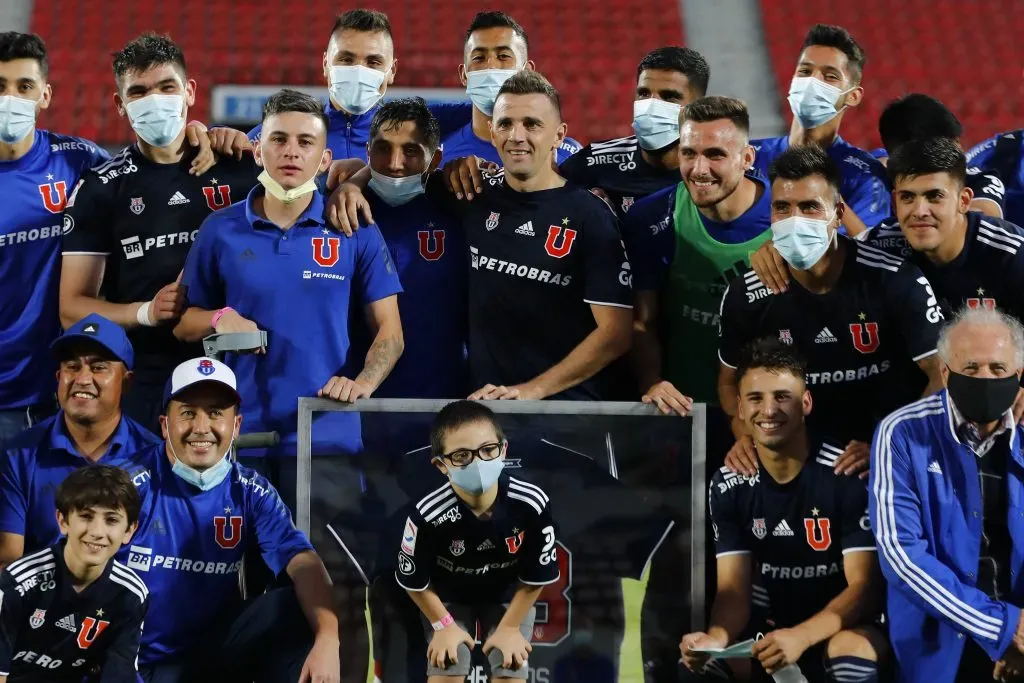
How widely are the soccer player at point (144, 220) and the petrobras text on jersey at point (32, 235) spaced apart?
0.22 meters

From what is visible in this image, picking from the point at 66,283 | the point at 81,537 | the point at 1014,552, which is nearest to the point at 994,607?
the point at 1014,552

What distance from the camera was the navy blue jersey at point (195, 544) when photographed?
4273 mm

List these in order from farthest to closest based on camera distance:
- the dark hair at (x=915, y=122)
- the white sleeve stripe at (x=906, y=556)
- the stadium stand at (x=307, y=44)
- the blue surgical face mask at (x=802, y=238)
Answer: the stadium stand at (x=307, y=44) → the dark hair at (x=915, y=122) → the blue surgical face mask at (x=802, y=238) → the white sleeve stripe at (x=906, y=556)

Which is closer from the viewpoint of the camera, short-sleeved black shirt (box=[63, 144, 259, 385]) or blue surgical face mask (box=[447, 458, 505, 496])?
blue surgical face mask (box=[447, 458, 505, 496])

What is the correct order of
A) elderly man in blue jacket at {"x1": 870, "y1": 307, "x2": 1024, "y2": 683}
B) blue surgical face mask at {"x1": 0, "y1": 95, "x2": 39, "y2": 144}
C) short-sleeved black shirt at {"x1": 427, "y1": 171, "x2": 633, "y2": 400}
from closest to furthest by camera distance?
elderly man in blue jacket at {"x1": 870, "y1": 307, "x2": 1024, "y2": 683} → short-sleeved black shirt at {"x1": 427, "y1": 171, "x2": 633, "y2": 400} → blue surgical face mask at {"x1": 0, "y1": 95, "x2": 39, "y2": 144}

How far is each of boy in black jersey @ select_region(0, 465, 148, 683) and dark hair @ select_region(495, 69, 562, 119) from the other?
2.05m

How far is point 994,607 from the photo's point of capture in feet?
12.9

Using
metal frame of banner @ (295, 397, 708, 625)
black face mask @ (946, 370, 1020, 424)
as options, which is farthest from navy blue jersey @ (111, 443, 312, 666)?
black face mask @ (946, 370, 1020, 424)

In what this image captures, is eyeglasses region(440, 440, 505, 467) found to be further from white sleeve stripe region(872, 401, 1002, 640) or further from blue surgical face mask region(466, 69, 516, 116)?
blue surgical face mask region(466, 69, 516, 116)

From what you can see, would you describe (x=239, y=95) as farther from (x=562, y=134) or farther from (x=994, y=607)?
(x=994, y=607)

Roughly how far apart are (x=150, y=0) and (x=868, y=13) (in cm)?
875

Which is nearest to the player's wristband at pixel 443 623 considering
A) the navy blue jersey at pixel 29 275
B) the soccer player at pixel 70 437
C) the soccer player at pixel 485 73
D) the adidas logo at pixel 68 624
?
the adidas logo at pixel 68 624

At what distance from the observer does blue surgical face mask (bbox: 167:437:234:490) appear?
14.1 ft

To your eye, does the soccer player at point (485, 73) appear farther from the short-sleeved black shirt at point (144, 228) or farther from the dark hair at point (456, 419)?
the dark hair at point (456, 419)
